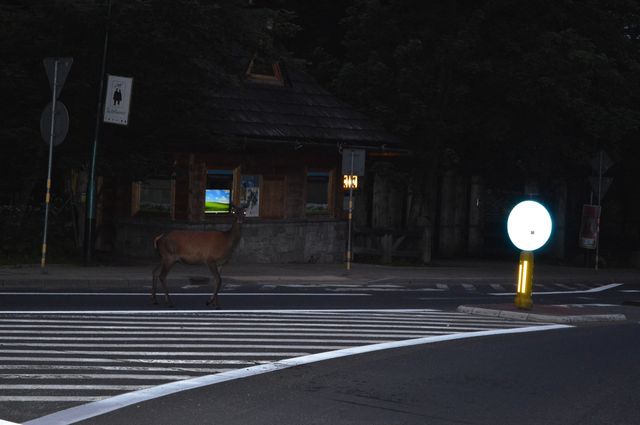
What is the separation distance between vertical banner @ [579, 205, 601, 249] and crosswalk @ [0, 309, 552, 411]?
1848 centimetres

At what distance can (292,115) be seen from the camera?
32.2 meters

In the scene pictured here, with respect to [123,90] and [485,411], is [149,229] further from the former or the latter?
[485,411]

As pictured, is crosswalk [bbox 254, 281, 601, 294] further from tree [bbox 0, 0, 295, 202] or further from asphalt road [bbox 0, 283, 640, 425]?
asphalt road [bbox 0, 283, 640, 425]

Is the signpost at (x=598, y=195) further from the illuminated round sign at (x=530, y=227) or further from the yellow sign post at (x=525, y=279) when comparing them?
the illuminated round sign at (x=530, y=227)

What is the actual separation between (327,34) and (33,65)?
16.9m

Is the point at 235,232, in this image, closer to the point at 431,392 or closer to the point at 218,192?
the point at 431,392

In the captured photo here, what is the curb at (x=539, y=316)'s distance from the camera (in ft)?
60.2

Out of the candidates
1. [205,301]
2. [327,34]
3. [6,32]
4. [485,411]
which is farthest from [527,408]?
[327,34]

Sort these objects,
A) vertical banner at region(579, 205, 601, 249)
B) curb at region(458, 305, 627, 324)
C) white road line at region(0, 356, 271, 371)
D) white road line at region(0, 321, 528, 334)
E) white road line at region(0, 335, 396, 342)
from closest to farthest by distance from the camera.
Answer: white road line at region(0, 356, 271, 371) < white road line at region(0, 335, 396, 342) < white road line at region(0, 321, 528, 334) < curb at region(458, 305, 627, 324) < vertical banner at region(579, 205, 601, 249)

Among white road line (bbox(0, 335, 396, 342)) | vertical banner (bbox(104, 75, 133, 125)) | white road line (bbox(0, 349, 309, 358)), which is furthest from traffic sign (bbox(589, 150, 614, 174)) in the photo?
white road line (bbox(0, 349, 309, 358))

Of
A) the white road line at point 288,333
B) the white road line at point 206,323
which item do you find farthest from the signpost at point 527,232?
A: the white road line at point 288,333

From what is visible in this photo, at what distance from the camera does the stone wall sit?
30.0 meters

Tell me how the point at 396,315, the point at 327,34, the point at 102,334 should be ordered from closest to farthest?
the point at 102,334, the point at 396,315, the point at 327,34

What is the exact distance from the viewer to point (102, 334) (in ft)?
45.9
